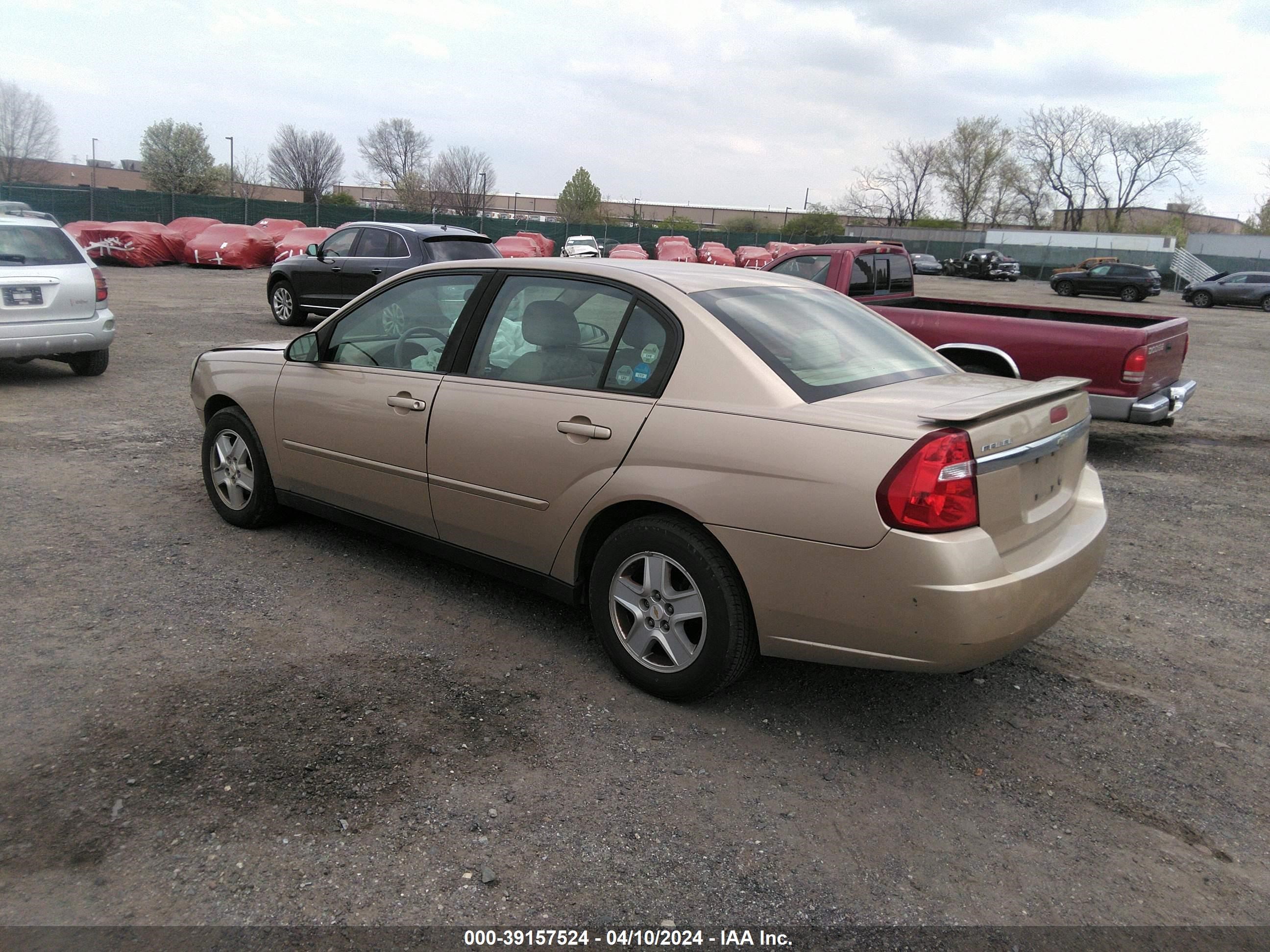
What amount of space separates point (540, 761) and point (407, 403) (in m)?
1.87

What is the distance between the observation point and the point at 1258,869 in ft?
9.06

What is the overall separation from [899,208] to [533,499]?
334 feet

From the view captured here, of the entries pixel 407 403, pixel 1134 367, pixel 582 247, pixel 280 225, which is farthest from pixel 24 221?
pixel 280 225

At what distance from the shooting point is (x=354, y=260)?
540 inches

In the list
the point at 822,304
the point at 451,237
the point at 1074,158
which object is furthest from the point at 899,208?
the point at 822,304

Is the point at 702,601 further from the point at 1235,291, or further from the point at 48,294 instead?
the point at 1235,291

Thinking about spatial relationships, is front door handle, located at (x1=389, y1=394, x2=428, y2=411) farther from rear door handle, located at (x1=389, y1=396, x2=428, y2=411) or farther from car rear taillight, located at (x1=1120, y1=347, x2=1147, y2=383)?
car rear taillight, located at (x1=1120, y1=347, x2=1147, y2=383)

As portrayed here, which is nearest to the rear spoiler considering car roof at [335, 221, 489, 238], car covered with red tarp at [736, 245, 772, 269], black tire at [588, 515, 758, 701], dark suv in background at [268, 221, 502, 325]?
black tire at [588, 515, 758, 701]

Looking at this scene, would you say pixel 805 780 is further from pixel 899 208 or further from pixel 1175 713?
pixel 899 208

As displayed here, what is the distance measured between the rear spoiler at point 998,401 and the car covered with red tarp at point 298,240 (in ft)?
83.4

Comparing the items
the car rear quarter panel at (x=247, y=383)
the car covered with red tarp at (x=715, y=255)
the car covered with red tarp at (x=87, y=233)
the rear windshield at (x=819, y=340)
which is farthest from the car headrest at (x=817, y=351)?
the car covered with red tarp at (x=715, y=255)

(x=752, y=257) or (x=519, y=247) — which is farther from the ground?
(x=752, y=257)

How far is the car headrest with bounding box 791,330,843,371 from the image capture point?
3.58 m

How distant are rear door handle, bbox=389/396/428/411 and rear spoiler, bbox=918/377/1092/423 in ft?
7.33
